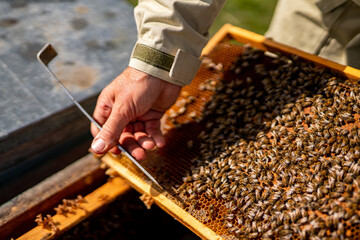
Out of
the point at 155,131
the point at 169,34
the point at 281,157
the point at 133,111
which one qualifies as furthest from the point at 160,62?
the point at 281,157

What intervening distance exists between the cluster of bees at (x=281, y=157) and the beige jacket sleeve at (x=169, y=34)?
63 cm

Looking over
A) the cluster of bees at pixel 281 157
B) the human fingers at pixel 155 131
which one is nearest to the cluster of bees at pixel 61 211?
the human fingers at pixel 155 131

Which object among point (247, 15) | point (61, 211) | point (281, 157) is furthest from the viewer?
point (247, 15)

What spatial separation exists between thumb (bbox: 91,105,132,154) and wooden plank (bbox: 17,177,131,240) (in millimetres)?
579

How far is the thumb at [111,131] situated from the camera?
108 inches

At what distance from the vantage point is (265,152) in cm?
269

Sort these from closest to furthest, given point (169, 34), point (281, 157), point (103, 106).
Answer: point (281, 157) → point (169, 34) → point (103, 106)

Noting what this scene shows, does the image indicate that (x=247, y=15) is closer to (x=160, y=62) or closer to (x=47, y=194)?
(x=160, y=62)

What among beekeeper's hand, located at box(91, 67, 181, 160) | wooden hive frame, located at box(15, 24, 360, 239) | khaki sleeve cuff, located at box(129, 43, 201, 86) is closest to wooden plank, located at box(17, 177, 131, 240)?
wooden hive frame, located at box(15, 24, 360, 239)

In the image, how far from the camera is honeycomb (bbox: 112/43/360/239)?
7.56 feet

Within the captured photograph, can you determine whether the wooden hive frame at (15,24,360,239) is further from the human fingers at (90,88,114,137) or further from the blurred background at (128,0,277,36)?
the blurred background at (128,0,277,36)

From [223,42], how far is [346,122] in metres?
1.61

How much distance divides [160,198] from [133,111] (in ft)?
2.70

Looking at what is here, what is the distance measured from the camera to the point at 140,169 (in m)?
3.00
